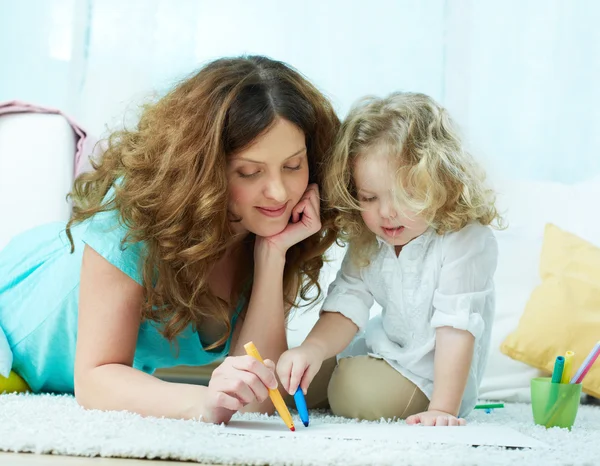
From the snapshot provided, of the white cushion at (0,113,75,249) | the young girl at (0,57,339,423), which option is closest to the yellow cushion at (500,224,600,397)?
the young girl at (0,57,339,423)

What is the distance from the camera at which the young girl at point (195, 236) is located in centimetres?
112

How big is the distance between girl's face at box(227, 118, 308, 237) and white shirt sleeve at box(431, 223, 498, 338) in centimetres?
28

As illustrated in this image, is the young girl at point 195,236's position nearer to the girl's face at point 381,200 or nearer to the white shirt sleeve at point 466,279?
the girl's face at point 381,200

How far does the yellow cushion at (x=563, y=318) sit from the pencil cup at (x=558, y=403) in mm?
452

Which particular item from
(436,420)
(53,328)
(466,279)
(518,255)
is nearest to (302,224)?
(466,279)

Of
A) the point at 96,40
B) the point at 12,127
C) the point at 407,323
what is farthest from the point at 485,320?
the point at 96,40

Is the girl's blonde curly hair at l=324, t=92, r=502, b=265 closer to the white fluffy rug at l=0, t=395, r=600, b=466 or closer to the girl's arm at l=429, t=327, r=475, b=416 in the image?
the girl's arm at l=429, t=327, r=475, b=416

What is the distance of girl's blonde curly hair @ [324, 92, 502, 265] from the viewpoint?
1227 mm

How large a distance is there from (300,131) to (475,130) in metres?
1.47

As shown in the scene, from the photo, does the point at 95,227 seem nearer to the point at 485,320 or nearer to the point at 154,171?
the point at 154,171

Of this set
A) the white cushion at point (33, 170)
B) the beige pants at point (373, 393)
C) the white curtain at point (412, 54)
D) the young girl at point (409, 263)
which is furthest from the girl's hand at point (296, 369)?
the white curtain at point (412, 54)

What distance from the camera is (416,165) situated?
122 centimetres

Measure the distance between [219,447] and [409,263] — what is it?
23.8 inches

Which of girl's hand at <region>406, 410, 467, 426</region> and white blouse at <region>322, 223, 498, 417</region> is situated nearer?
girl's hand at <region>406, 410, 467, 426</region>
